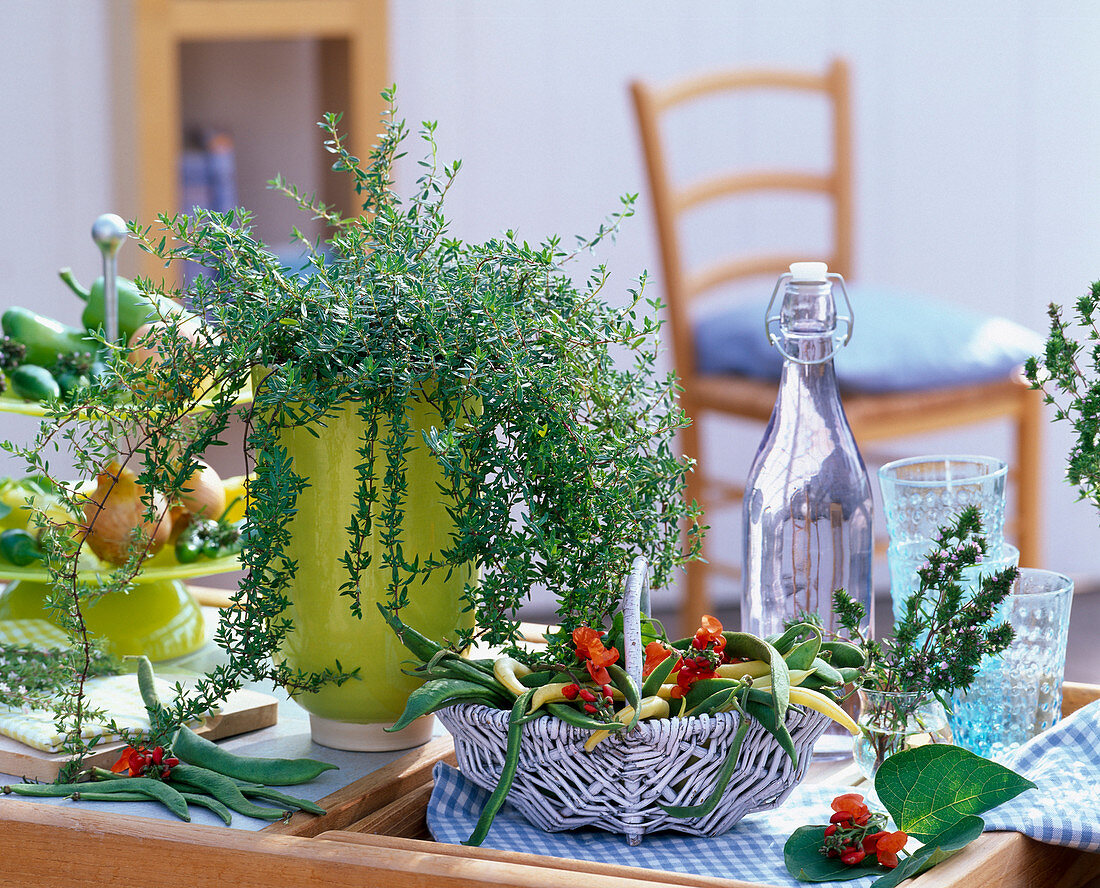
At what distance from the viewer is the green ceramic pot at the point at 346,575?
29.5 inches

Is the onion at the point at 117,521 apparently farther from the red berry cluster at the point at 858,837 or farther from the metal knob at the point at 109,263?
the red berry cluster at the point at 858,837

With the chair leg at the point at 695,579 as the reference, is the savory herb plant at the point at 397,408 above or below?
above

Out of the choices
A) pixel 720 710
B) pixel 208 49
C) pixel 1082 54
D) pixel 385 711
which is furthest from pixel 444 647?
pixel 1082 54

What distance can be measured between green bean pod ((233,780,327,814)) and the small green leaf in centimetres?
24

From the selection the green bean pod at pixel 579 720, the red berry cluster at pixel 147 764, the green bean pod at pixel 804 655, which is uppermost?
the green bean pod at pixel 804 655

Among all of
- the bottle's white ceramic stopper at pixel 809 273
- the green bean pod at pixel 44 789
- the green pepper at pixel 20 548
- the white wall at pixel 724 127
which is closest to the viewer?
the green bean pod at pixel 44 789

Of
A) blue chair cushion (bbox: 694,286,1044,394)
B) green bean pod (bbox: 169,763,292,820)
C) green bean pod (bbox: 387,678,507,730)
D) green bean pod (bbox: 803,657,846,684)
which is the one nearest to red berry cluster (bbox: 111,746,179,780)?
green bean pod (bbox: 169,763,292,820)

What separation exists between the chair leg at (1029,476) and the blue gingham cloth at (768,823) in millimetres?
1577

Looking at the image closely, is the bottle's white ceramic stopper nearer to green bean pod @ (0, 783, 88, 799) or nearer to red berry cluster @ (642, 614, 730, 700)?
red berry cluster @ (642, 614, 730, 700)

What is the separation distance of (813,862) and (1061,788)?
0.14 metres

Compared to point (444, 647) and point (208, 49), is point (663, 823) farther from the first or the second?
point (208, 49)

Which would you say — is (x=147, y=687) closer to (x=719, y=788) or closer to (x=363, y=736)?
(x=363, y=736)

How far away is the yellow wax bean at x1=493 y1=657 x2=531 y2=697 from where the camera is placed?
0.67 m

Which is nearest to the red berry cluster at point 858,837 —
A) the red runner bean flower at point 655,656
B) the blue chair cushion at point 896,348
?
the red runner bean flower at point 655,656
